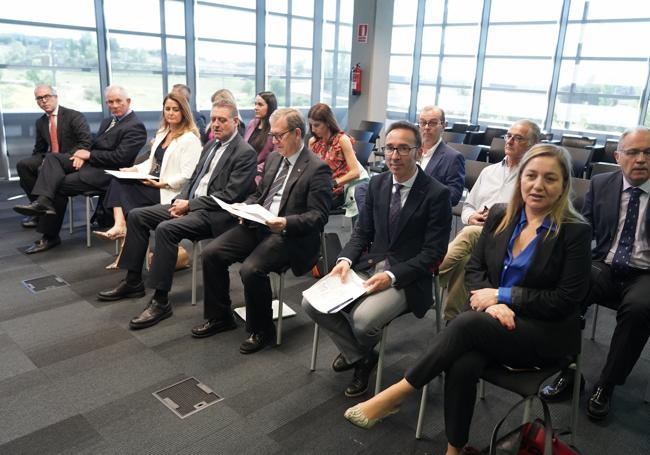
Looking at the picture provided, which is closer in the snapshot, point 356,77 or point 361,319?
point 361,319

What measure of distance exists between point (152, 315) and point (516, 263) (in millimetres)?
2299

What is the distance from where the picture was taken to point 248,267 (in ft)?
9.57

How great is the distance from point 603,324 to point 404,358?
155 centimetres

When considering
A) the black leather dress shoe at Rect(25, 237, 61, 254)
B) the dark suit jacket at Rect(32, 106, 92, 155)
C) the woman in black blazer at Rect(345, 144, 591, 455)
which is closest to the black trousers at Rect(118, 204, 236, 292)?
the black leather dress shoe at Rect(25, 237, 61, 254)

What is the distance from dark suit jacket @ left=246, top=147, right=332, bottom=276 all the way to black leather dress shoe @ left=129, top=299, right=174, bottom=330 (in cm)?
98

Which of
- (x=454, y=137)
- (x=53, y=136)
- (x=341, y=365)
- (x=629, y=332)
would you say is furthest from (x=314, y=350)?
(x=454, y=137)

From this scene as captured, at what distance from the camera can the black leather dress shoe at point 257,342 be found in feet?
9.87

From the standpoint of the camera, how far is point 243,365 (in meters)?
2.88

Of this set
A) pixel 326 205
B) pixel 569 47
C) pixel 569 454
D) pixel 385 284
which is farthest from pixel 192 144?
pixel 569 47

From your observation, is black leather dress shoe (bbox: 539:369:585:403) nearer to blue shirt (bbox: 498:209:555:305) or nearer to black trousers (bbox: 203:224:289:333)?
blue shirt (bbox: 498:209:555:305)

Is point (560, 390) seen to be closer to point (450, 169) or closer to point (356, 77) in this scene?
point (450, 169)

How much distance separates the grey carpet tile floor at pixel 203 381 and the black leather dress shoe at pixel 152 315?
0.17 ft

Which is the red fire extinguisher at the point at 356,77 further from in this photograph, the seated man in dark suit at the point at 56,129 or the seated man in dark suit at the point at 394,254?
the seated man in dark suit at the point at 394,254

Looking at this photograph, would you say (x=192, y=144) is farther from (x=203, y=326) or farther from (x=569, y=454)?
(x=569, y=454)
